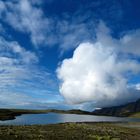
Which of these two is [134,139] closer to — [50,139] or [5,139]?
[50,139]

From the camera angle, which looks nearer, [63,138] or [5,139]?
[5,139]

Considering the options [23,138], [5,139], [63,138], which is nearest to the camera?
[5,139]

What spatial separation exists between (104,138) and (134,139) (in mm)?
10076

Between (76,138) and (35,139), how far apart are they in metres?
9.78

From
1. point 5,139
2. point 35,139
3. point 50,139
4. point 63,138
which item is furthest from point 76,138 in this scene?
point 5,139

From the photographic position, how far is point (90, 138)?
4997cm

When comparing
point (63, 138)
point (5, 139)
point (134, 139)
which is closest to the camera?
point (5, 139)

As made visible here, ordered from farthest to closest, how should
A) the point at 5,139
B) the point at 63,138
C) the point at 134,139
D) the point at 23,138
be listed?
the point at 134,139, the point at 63,138, the point at 23,138, the point at 5,139

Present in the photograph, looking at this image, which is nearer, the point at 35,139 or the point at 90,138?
the point at 35,139

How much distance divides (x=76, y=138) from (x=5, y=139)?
1485cm

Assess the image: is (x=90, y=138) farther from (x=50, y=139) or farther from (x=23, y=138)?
(x=23, y=138)

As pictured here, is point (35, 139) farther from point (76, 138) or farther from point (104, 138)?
point (104, 138)

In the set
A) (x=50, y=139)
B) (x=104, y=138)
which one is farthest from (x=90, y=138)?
(x=50, y=139)

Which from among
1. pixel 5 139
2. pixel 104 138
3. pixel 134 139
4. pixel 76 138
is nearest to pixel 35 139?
pixel 5 139
